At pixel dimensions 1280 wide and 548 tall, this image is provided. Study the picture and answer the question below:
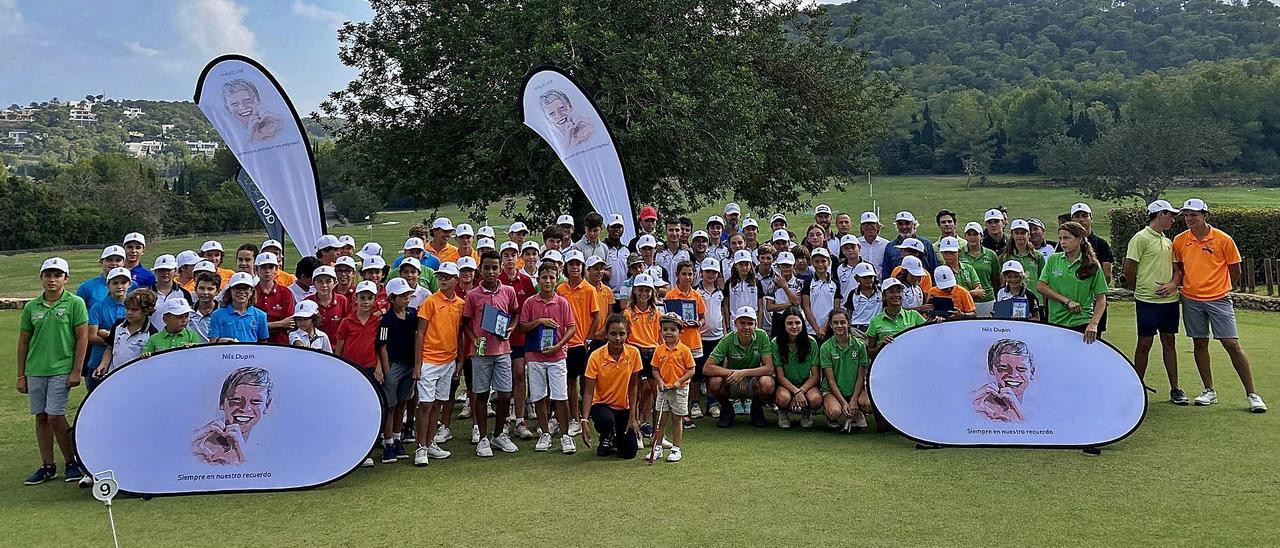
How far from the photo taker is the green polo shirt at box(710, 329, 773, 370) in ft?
29.3

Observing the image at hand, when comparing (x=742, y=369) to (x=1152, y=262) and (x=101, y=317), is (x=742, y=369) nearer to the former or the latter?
(x=1152, y=262)

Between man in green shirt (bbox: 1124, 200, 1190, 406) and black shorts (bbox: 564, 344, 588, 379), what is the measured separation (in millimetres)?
4945

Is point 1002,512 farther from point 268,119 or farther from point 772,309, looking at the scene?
point 268,119

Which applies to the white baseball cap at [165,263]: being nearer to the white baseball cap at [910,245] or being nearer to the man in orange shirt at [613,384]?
the man in orange shirt at [613,384]

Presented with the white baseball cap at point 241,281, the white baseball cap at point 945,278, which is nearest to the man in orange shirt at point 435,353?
the white baseball cap at point 241,281

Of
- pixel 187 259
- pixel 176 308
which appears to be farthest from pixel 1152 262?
pixel 187 259

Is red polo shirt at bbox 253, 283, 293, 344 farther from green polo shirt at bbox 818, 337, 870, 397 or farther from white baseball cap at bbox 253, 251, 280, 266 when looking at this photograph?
green polo shirt at bbox 818, 337, 870, 397

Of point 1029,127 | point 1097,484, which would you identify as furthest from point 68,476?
point 1029,127

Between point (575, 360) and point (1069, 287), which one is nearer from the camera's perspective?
point (1069, 287)

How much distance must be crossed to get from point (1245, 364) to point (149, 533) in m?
8.64

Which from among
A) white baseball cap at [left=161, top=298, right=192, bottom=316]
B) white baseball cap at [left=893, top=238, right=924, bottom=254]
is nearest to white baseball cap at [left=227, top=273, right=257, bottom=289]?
white baseball cap at [left=161, top=298, right=192, bottom=316]

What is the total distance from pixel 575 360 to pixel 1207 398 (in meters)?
5.65

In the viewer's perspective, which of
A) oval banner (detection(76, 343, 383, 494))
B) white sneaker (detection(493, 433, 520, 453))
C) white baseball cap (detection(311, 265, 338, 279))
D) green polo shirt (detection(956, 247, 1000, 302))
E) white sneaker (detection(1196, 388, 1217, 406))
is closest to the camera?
oval banner (detection(76, 343, 383, 494))

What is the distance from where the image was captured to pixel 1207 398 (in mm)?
9016
